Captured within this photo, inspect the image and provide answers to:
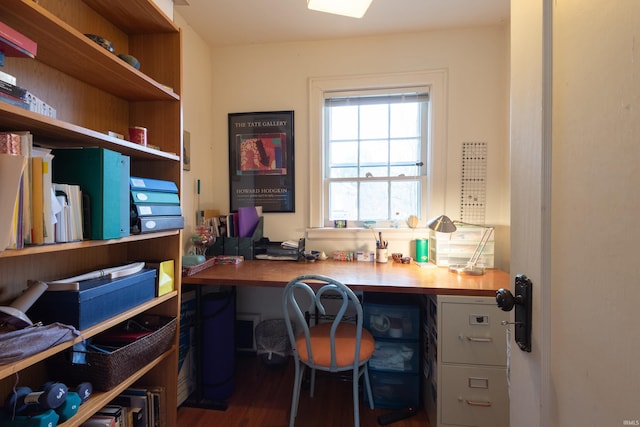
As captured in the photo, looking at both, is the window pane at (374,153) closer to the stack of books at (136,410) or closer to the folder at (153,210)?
the folder at (153,210)

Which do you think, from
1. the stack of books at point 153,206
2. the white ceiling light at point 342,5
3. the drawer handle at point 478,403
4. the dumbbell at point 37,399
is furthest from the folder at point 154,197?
the drawer handle at point 478,403

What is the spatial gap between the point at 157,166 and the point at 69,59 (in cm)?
53

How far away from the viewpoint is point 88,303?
950mm

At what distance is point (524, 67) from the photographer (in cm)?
64

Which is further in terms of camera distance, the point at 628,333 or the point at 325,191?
the point at 325,191

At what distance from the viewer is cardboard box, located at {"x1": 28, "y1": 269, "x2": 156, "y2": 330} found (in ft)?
3.03

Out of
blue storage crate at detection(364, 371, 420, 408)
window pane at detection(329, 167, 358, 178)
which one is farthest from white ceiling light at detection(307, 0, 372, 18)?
blue storage crate at detection(364, 371, 420, 408)

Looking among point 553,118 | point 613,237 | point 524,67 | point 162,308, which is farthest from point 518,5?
point 162,308

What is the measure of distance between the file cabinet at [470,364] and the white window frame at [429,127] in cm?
86

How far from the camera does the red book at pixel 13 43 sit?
0.70 metres

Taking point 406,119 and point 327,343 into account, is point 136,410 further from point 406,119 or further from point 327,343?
point 406,119

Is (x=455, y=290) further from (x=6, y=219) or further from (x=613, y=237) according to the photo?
(x=6, y=219)

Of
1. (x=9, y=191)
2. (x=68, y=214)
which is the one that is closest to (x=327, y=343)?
(x=68, y=214)

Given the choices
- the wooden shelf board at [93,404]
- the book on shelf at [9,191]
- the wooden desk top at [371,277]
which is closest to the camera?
the book on shelf at [9,191]
